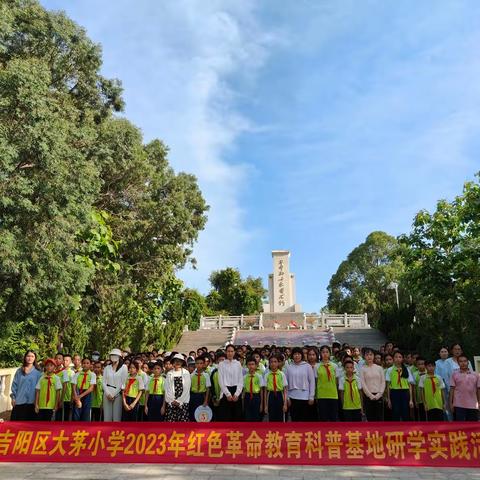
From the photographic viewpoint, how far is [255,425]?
5332mm

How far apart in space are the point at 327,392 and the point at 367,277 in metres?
37.3

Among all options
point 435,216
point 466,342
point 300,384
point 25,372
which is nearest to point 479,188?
point 435,216

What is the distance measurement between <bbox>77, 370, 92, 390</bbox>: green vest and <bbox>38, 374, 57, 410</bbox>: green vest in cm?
50

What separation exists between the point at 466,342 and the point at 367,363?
10823 mm

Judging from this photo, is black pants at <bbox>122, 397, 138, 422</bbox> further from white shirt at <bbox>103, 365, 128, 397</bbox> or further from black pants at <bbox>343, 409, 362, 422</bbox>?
black pants at <bbox>343, 409, 362, 422</bbox>

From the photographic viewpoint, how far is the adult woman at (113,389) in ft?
24.6

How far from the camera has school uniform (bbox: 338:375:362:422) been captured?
22.5 feet

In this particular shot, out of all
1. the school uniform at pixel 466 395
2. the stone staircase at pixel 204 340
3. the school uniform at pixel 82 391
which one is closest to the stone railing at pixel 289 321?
the stone staircase at pixel 204 340

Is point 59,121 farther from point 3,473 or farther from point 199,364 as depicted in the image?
point 3,473

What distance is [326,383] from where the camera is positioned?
711 centimetres

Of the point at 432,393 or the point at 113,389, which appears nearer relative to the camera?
the point at 432,393

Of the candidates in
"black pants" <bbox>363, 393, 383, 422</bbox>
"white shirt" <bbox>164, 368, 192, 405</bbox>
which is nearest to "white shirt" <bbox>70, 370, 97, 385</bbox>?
"white shirt" <bbox>164, 368, 192, 405</bbox>

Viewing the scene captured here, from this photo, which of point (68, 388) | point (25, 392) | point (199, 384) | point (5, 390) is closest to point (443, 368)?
point (199, 384)

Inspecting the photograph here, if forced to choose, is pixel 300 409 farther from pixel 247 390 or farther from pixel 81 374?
pixel 81 374
